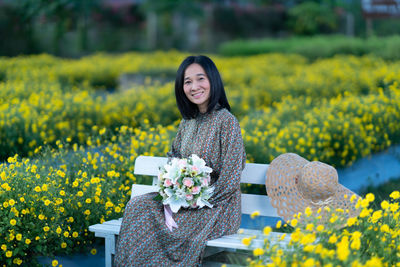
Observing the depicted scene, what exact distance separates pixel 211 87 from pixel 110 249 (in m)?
1.14

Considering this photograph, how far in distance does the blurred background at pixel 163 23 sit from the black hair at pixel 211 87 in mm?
19355

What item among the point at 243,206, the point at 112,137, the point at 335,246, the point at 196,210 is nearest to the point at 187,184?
the point at 196,210

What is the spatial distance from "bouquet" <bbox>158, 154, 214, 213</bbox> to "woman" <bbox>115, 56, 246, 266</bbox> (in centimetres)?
8

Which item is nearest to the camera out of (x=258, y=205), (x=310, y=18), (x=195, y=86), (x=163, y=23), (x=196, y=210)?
(x=196, y=210)

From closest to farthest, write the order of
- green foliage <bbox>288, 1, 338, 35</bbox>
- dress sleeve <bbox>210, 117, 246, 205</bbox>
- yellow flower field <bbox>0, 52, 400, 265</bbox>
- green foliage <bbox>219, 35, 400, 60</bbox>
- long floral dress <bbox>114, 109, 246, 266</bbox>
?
1. long floral dress <bbox>114, 109, 246, 266</bbox>
2. dress sleeve <bbox>210, 117, 246, 205</bbox>
3. yellow flower field <bbox>0, 52, 400, 265</bbox>
4. green foliage <bbox>219, 35, 400, 60</bbox>
5. green foliage <bbox>288, 1, 338, 35</bbox>

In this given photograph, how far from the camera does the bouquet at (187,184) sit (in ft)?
9.75

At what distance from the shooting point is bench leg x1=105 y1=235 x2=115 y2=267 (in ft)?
10.5

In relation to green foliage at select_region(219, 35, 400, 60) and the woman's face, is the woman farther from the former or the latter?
green foliage at select_region(219, 35, 400, 60)

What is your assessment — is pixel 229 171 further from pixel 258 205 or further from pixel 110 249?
pixel 110 249

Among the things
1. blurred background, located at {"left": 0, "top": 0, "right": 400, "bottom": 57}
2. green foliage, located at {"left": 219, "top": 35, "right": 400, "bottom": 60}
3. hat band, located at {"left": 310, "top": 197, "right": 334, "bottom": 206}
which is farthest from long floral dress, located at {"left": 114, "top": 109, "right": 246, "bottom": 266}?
blurred background, located at {"left": 0, "top": 0, "right": 400, "bottom": 57}

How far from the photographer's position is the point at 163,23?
26.5m

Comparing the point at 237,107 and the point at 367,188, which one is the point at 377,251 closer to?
the point at 367,188

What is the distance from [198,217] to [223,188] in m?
0.21

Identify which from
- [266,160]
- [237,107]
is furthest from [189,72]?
[237,107]
